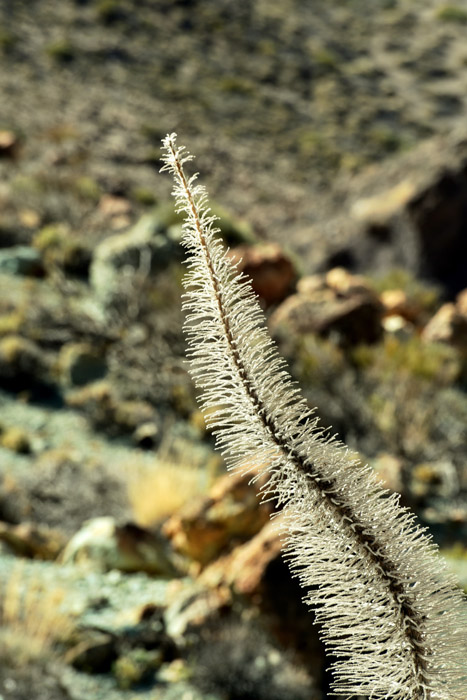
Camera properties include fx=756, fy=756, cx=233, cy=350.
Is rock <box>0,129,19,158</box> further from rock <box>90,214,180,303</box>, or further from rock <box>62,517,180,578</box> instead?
rock <box>62,517,180,578</box>

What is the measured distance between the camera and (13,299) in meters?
11.1

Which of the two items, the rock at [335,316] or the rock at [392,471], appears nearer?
the rock at [392,471]

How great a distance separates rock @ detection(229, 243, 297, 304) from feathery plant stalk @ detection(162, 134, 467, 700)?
9386 millimetres

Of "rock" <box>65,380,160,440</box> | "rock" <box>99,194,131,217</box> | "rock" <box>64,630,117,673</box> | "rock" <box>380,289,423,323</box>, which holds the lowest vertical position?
"rock" <box>64,630,117,673</box>

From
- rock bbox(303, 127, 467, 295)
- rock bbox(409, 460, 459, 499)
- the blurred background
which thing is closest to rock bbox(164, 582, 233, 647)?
the blurred background

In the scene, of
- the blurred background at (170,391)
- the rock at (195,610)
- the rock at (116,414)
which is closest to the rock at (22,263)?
the blurred background at (170,391)

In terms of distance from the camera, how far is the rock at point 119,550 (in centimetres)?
554

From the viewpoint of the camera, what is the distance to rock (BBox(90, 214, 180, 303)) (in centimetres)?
1054

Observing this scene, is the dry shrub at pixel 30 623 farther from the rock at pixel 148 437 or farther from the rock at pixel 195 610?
the rock at pixel 148 437

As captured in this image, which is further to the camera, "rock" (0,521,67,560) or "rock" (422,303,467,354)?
"rock" (422,303,467,354)

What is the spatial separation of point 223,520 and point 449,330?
580cm

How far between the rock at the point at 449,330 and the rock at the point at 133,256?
3704 mm

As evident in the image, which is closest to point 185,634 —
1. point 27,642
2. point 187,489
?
point 27,642

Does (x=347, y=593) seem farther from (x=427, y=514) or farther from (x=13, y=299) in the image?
(x=13, y=299)
